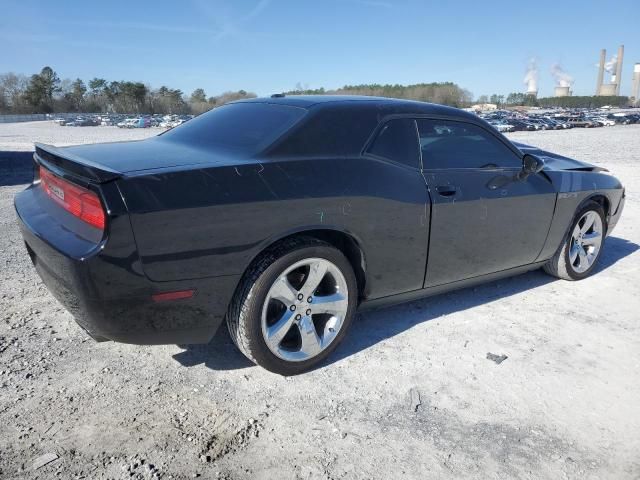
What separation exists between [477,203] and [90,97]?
123290 millimetres

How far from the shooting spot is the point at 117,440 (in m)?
2.23

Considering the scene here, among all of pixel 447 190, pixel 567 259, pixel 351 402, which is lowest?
pixel 351 402

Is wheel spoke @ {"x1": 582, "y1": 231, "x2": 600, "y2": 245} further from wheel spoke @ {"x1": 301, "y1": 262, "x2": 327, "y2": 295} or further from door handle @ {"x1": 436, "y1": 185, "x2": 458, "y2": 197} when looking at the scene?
wheel spoke @ {"x1": 301, "y1": 262, "x2": 327, "y2": 295}

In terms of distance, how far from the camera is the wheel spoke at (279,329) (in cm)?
266

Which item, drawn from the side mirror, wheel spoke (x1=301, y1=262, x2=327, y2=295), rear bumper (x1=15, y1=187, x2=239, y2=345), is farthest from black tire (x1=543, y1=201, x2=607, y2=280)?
rear bumper (x1=15, y1=187, x2=239, y2=345)

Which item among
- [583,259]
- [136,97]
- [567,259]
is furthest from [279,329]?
[136,97]

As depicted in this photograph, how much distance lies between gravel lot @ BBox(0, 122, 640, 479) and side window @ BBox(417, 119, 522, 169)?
1.11 meters

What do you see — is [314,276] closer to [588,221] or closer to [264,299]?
[264,299]

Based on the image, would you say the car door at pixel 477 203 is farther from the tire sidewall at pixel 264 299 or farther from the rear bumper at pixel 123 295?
the rear bumper at pixel 123 295

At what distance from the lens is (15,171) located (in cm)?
1141

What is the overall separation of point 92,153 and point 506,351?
2.74 meters

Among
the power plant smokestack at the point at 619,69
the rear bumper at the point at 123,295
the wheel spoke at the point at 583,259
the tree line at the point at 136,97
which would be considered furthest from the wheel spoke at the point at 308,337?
the power plant smokestack at the point at 619,69

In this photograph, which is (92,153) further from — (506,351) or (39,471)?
(506,351)

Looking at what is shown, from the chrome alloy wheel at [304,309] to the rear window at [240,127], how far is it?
730 mm
